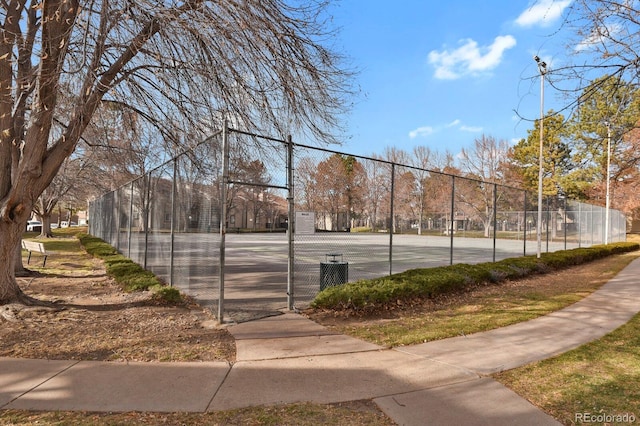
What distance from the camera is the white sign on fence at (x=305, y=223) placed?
7293mm

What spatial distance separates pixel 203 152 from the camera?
786cm

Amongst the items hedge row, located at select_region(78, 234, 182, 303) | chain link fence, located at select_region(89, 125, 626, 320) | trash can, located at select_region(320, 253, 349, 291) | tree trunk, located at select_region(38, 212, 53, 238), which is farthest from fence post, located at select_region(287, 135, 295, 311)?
tree trunk, located at select_region(38, 212, 53, 238)

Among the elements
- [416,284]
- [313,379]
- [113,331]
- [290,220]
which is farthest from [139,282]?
[313,379]

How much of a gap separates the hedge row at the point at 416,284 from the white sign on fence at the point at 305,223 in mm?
1124

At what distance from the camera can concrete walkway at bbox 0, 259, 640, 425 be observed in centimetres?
345

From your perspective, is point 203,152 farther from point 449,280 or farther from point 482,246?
point 482,246

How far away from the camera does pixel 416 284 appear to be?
7965 mm

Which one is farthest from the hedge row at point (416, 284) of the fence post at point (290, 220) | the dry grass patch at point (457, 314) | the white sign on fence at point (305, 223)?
the white sign on fence at point (305, 223)

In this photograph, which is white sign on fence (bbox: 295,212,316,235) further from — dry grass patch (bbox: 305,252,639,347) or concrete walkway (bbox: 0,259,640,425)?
concrete walkway (bbox: 0,259,640,425)

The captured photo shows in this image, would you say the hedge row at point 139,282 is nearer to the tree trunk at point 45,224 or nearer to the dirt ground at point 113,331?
the dirt ground at point 113,331

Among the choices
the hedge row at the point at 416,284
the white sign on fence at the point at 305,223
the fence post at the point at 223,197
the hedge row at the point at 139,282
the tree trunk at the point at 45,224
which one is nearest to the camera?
the fence post at the point at 223,197

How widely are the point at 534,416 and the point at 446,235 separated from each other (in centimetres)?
1289

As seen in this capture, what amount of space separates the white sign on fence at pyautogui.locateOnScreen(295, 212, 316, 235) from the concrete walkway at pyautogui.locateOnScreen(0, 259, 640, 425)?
2.04 m

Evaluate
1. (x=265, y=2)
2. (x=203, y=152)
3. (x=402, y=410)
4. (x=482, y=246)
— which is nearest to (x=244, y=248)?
(x=482, y=246)
